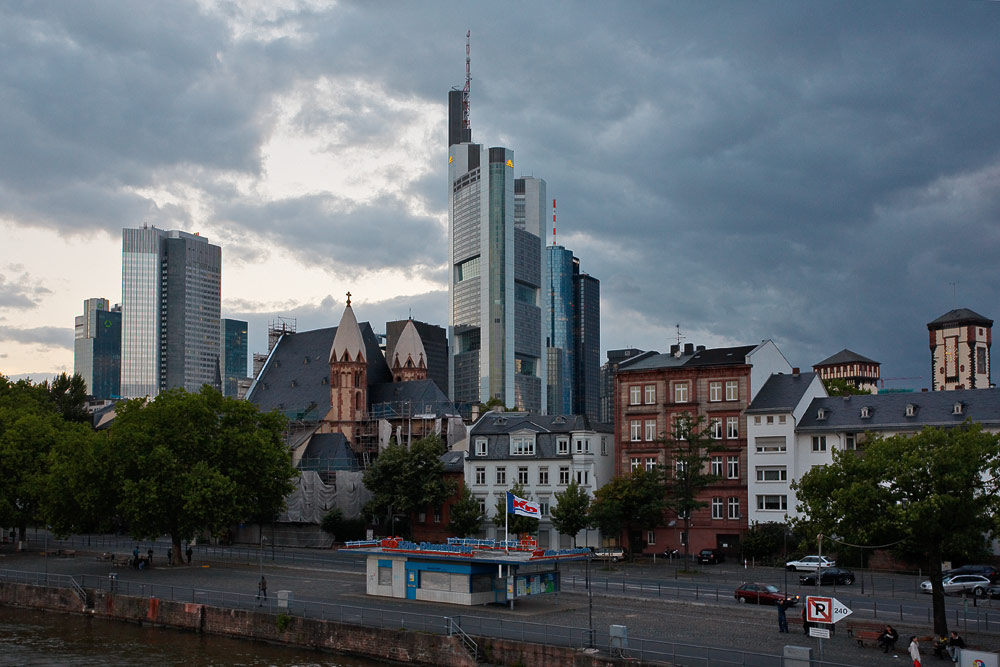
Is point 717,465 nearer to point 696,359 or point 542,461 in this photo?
point 696,359

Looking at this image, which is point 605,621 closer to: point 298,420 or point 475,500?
point 475,500

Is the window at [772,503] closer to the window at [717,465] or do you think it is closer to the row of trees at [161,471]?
the window at [717,465]

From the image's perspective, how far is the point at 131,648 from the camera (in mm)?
47281

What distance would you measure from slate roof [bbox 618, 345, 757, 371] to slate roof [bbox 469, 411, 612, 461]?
21.0 ft

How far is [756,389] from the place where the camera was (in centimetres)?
8038

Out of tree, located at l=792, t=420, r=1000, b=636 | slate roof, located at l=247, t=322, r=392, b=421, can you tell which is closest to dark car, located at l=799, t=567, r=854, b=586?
tree, located at l=792, t=420, r=1000, b=636

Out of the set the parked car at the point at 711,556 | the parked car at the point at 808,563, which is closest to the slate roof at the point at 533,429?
the parked car at the point at 711,556

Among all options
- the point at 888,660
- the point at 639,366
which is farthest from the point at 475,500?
the point at 888,660

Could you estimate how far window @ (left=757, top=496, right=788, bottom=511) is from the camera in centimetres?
7606

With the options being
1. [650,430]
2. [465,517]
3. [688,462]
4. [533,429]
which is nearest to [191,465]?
[465,517]

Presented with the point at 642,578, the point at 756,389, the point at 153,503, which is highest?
the point at 756,389

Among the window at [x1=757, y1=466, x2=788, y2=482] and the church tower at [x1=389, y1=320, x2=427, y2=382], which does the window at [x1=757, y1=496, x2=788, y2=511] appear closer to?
→ the window at [x1=757, y1=466, x2=788, y2=482]

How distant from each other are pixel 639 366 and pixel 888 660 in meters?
49.4

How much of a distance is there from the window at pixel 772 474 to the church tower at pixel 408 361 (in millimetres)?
60204
